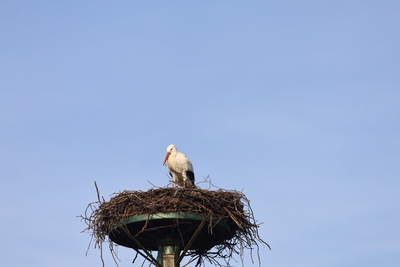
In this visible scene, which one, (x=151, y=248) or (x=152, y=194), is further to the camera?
(x=151, y=248)

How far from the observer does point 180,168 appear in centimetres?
1580

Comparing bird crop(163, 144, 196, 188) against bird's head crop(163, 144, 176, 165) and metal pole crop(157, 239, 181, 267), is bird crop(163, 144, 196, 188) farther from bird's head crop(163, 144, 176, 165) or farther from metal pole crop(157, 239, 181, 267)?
metal pole crop(157, 239, 181, 267)

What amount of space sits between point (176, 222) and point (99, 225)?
1338 millimetres

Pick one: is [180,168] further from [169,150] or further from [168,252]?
[168,252]

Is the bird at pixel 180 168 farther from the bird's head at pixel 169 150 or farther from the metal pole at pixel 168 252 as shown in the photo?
the metal pole at pixel 168 252

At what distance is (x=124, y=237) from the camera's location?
42.8ft

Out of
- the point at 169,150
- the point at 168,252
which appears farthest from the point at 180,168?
the point at 168,252

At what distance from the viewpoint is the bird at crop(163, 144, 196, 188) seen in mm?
15789

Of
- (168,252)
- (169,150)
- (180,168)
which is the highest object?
(169,150)

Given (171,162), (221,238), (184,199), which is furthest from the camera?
(171,162)

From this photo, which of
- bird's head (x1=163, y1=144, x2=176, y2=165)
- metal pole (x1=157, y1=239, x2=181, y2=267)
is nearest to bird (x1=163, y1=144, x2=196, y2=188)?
bird's head (x1=163, y1=144, x2=176, y2=165)

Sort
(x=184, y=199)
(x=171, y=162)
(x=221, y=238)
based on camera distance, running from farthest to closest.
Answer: (x=171, y=162) → (x=221, y=238) → (x=184, y=199)

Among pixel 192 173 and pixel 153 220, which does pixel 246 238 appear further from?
pixel 192 173

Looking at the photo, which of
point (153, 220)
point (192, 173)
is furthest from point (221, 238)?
point (192, 173)
